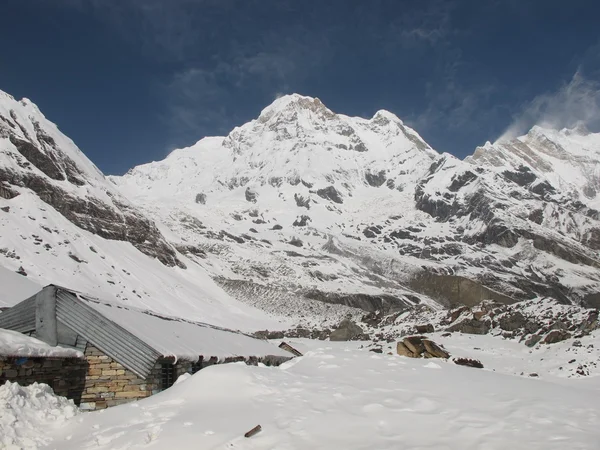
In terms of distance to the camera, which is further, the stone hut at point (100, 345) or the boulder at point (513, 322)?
the boulder at point (513, 322)

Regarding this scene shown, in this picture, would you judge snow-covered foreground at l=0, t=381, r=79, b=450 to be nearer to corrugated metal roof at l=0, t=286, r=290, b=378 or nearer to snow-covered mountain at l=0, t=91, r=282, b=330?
corrugated metal roof at l=0, t=286, r=290, b=378

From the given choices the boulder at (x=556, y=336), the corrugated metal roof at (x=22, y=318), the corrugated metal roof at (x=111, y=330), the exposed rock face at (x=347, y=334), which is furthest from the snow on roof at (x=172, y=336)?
the exposed rock face at (x=347, y=334)

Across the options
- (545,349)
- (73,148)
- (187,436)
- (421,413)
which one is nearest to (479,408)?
(421,413)

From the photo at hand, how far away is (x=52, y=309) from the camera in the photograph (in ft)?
43.4

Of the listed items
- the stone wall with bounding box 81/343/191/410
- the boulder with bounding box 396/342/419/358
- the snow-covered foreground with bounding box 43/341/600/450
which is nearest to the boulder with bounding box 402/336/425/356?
the boulder with bounding box 396/342/419/358

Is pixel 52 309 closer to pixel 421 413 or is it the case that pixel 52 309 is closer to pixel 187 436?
pixel 187 436

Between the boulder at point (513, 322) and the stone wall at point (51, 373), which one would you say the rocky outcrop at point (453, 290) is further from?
the stone wall at point (51, 373)

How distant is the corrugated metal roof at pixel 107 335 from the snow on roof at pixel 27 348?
653 mm

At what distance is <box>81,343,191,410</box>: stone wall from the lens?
40.5 feet

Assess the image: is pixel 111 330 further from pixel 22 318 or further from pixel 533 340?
pixel 533 340

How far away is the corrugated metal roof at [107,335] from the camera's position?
1262 cm

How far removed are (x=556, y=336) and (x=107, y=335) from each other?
22.6m

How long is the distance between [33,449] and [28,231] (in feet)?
227

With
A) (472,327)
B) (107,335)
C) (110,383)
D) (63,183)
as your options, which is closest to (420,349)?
(472,327)
